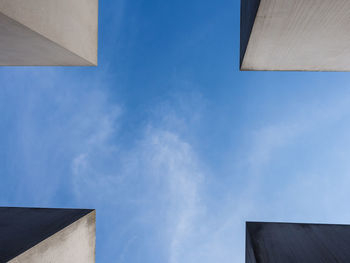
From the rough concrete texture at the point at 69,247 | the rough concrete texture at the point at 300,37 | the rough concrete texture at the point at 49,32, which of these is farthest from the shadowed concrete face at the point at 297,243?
the rough concrete texture at the point at 49,32

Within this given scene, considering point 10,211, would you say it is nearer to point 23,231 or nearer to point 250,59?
point 23,231

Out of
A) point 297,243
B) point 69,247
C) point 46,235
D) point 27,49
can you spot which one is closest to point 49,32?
point 27,49

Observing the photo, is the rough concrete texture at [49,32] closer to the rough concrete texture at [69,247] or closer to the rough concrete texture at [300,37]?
the rough concrete texture at [69,247]

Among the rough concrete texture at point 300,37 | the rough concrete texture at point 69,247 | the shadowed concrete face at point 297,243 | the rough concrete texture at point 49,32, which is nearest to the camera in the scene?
the rough concrete texture at point 49,32

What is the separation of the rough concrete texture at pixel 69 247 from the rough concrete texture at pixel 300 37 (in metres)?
9.06

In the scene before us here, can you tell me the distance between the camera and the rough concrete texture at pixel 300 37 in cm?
555

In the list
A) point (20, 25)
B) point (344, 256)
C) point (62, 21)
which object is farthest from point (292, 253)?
point (62, 21)

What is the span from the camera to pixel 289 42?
7.15 metres

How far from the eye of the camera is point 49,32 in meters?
6.04

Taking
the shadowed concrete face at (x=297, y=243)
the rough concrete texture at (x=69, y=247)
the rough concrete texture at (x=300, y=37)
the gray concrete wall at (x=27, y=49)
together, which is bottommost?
the shadowed concrete face at (x=297, y=243)

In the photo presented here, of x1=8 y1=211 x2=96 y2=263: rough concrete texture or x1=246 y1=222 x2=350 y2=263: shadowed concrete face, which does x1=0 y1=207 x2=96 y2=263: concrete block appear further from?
x1=246 y1=222 x2=350 y2=263: shadowed concrete face

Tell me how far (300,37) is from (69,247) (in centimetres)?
1070

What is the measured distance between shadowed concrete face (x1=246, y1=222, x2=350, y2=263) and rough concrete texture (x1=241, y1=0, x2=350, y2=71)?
648 cm

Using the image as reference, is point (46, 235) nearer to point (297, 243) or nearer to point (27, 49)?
point (27, 49)
